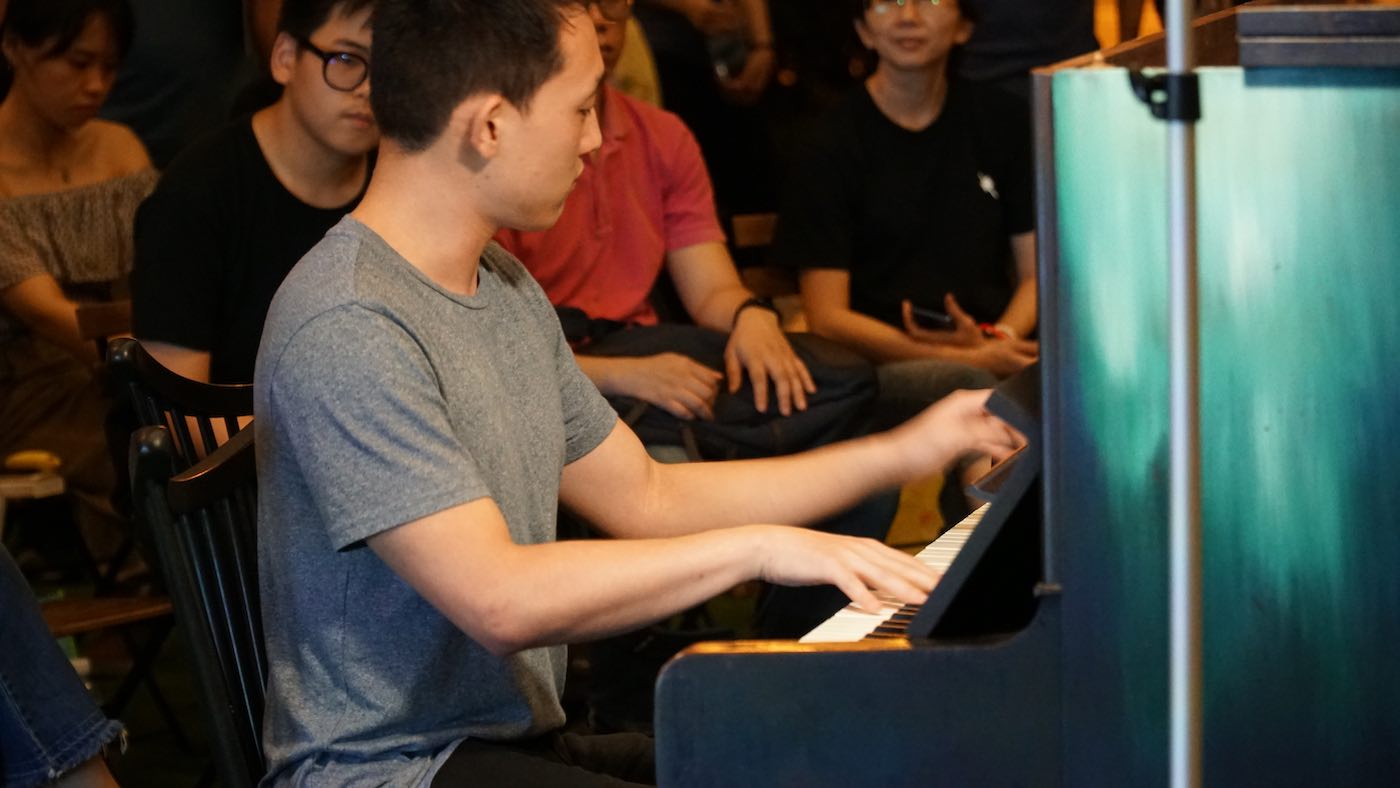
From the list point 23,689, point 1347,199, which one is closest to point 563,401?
point 23,689

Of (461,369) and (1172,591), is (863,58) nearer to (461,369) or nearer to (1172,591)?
(461,369)

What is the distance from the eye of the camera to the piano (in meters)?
1.31

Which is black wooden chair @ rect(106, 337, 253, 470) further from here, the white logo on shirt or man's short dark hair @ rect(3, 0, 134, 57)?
the white logo on shirt

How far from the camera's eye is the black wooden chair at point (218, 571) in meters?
1.66

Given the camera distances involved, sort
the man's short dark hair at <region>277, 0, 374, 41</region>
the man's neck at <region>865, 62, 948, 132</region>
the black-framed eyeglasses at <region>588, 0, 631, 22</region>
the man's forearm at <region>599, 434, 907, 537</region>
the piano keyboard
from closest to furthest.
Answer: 1. the piano keyboard
2. the man's forearm at <region>599, 434, 907, 537</region>
3. the man's short dark hair at <region>277, 0, 374, 41</region>
4. the black-framed eyeglasses at <region>588, 0, 631, 22</region>
5. the man's neck at <region>865, 62, 948, 132</region>

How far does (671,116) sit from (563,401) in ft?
6.00

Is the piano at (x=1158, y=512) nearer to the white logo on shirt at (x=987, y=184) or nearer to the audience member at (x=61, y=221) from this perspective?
the white logo on shirt at (x=987, y=184)

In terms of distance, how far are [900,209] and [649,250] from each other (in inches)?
25.8

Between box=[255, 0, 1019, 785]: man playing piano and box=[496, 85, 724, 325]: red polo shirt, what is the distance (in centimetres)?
153

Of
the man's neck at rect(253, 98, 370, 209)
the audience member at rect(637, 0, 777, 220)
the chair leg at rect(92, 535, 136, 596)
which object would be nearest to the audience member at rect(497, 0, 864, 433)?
the man's neck at rect(253, 98, 370, 209)

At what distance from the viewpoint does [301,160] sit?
2816 millimetres

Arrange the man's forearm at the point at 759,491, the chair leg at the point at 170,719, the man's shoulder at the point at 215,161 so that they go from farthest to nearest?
the chair leg at the point at 170,719 → the man's shoulder at the point at 215,161 → the man's forearm at the point at 759,491

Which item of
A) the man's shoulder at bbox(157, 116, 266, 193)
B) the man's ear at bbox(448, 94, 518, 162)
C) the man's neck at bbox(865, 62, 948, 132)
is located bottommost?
the man's ear at bbox(448, 94, 518, 162)

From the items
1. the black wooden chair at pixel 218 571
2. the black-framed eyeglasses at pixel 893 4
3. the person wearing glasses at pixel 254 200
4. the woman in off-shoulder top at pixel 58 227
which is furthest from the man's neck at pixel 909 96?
the black wooden chair at pixel 218 571
